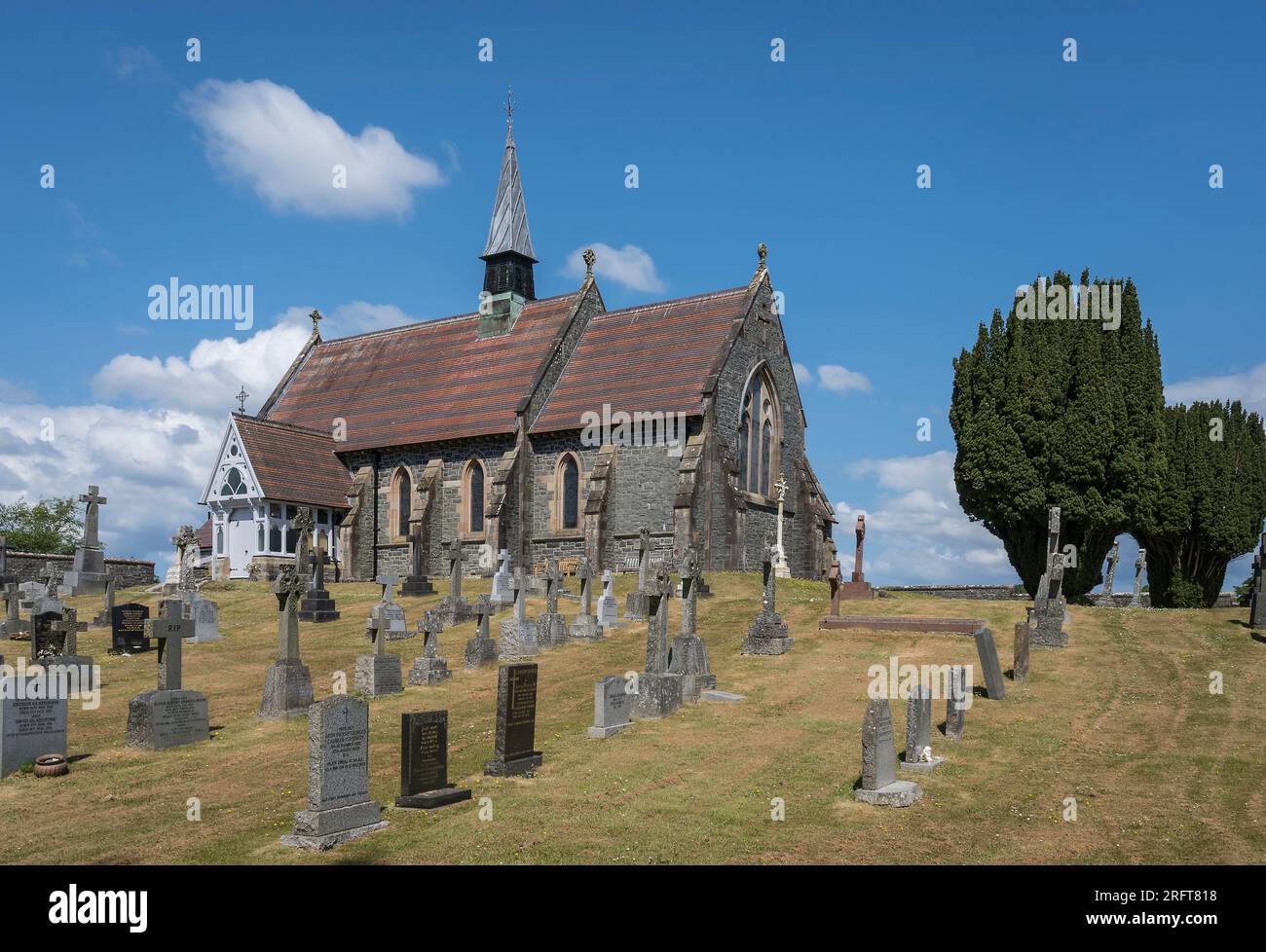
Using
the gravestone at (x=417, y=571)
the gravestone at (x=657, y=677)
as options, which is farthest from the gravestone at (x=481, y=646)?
the gravestone at (x=417, y=571)

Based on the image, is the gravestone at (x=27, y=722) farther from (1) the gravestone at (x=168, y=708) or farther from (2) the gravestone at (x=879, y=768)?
(2) the gravestone at (x=879, y=768)

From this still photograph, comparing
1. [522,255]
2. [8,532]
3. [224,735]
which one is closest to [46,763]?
[224,735]

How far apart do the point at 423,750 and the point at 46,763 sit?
607 centimetres

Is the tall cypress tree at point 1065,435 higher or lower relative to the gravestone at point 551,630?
higher

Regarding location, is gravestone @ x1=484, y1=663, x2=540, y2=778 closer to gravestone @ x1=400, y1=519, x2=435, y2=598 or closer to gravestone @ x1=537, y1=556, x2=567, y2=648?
gravestone @ x1=537, y1=556, x2=567, y2=648

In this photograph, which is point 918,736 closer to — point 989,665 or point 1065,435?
point 989,665

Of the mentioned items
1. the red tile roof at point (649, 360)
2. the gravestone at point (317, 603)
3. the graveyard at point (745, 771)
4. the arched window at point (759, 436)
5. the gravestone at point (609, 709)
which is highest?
the red tile roof at point (649, 360)

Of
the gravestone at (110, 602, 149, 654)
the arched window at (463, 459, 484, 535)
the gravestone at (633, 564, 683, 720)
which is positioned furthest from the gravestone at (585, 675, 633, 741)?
the arched window at (463, 459, 484, 535)

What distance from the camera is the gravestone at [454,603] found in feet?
86.8

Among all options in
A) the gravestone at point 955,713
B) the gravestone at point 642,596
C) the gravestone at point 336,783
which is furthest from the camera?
the gravestone at point 642,596

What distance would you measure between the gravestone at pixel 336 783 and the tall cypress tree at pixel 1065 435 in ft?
91.6

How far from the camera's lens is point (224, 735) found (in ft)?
55.2

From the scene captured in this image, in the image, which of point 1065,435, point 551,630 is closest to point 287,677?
point 551,630
